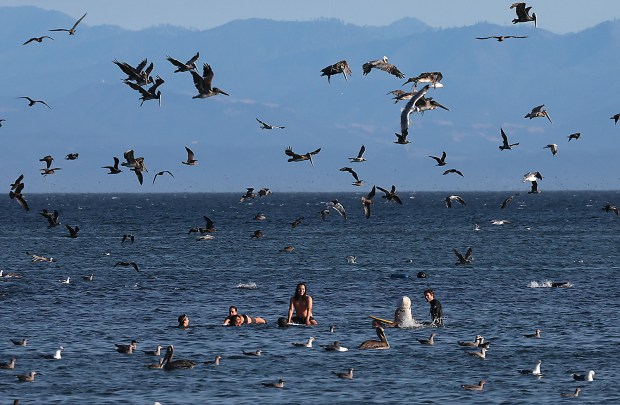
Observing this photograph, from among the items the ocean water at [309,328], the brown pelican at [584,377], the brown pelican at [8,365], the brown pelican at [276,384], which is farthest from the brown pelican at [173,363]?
the brown pelican at [584,377]

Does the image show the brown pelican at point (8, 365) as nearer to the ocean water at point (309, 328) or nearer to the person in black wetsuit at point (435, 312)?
the ocean water at point (309, 328)

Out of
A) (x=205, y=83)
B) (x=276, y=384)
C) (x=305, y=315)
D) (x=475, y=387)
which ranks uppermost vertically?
(x=205, y=83)

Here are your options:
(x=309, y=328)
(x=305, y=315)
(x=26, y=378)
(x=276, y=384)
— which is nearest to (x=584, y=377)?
(x=276, y=384)

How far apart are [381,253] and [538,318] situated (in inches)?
1925

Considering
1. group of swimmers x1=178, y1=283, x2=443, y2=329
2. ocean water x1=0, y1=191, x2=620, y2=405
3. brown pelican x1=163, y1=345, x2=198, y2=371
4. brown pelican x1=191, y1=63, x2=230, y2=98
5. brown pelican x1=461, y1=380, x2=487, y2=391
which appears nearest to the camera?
brown pelican x1=461, y1=380, x2=487, y2=391

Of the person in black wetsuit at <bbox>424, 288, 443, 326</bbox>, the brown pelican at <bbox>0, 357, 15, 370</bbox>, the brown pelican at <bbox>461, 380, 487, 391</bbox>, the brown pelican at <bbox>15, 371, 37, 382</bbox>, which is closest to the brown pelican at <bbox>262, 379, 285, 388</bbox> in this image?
the brown pelican at <bbox>461, 380, 487, 391</bbox>

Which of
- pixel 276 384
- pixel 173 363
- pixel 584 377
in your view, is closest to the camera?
pixel 276 384

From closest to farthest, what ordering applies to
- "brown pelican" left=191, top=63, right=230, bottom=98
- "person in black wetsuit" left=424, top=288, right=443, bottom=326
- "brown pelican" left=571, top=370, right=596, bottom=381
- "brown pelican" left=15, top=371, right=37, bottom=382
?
"brown pelican" left=15, top=371, right=37, bottom=382, "brown pelican" left=571, top=370, right=596, bottom=381, "brown pelican" left=191, top=63, right=230, bottom=98, "person in black wetsuit" left=424, top=288, right=443, bottom=326

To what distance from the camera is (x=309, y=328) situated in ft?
144

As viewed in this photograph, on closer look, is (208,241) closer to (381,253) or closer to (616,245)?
(381,253)

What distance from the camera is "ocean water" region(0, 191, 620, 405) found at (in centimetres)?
3291

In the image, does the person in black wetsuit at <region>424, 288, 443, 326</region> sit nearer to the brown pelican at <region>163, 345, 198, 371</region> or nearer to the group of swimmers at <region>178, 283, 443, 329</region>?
the group of swimmers at <region>178, 283, 443, 329</region>

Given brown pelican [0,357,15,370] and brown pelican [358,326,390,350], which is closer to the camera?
brown pelican [0,357,15,370]

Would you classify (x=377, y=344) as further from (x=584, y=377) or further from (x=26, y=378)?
(x=26, y=378)
